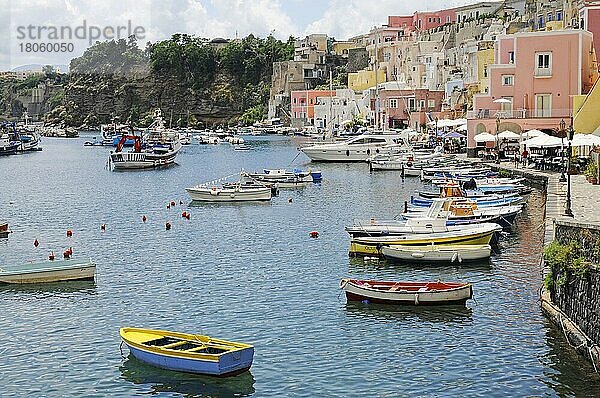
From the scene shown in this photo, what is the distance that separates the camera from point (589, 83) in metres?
59.4

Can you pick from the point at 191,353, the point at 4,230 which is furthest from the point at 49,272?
the point at 4,230

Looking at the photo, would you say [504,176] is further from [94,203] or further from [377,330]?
[377,330]

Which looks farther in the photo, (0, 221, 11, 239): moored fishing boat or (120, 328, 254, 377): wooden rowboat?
(0, 221, 11, 239): moored fishing boat

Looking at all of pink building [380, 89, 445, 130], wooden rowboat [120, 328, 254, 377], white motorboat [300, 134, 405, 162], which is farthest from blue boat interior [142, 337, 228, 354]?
pink building [380, 89, 445, 130]

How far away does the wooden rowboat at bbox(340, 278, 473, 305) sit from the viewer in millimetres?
23641

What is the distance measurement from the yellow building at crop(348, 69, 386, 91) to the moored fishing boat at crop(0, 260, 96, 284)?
331 feet

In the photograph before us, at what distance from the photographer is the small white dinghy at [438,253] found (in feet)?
96.0

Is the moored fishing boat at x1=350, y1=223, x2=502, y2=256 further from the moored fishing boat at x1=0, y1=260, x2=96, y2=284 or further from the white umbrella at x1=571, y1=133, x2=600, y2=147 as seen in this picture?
the white umbrella at x1=571, y1=133, x2=600, y2=147

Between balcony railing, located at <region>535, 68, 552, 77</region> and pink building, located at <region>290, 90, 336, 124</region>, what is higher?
pink building, located at <region>290, 90, 336, 124</region>

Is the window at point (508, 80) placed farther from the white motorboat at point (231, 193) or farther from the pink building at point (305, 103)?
the pink building at point (305, 103)

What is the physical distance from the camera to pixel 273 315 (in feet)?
77.9

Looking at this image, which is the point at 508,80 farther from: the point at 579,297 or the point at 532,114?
the point at 579,297

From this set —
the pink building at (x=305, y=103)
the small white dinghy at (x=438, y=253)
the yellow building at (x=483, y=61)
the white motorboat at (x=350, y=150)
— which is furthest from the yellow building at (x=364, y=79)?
the small white dinghy at (x=438, y=253)

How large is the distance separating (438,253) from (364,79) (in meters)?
104
